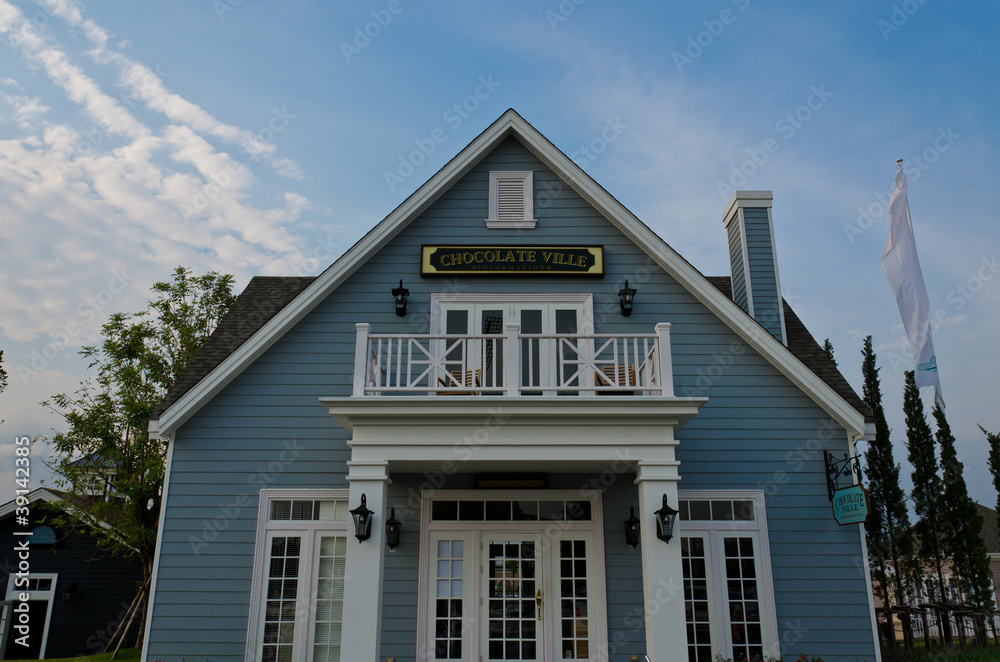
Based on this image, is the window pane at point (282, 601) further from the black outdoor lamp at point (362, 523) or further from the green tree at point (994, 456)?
the green tree at point (994, 456)

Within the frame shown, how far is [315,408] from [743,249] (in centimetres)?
718

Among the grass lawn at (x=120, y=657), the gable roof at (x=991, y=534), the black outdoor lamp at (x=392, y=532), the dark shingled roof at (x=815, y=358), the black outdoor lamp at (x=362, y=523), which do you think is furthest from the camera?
the gable roof at (x=991, y=534)

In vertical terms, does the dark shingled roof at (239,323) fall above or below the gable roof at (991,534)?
above

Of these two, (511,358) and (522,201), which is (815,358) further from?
(511,358)

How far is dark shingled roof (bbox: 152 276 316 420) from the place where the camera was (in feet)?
32.1

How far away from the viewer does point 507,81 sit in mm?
11469

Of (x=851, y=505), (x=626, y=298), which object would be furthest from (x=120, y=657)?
(x=851, y=505)

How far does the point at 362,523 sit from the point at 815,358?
7298mm

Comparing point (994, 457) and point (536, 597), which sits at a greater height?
point (994, 457)

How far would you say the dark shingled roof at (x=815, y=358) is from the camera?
940cm

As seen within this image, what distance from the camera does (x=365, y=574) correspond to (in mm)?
7129

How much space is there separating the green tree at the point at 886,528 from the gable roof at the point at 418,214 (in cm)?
1044

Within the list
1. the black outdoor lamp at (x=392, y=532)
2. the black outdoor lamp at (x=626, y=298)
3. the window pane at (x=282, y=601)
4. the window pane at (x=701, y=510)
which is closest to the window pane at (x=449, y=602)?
the black outdoor lamp at (x=392, y=532)

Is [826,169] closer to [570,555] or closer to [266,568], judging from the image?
[570,555]
